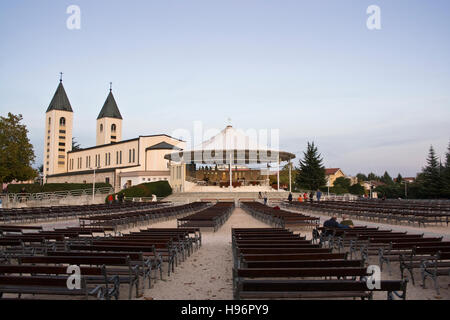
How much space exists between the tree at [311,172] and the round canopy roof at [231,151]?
18491 millimetres

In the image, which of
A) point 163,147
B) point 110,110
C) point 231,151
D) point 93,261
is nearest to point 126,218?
point 93,261

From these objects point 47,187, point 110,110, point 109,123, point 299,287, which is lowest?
point 299,287

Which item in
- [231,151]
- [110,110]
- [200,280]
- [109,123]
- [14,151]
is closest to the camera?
[200,280]

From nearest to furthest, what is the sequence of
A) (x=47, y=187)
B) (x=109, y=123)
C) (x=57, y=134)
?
(x=47, y=187), (x=57, y=134), (x=109, y=123)

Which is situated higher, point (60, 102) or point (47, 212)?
point (60, 102)

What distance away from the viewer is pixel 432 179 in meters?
51.9

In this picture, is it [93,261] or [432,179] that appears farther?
[432,179]

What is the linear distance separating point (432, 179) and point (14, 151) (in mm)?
56352

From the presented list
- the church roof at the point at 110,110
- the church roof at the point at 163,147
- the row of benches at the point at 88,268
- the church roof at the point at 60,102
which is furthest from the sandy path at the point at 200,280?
the church roof at the point at 60,102

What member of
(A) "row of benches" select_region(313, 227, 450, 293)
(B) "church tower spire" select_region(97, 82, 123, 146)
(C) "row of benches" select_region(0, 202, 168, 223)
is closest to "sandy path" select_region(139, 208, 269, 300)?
(A) "row of benches" select_region(313, 227, 450, 293)

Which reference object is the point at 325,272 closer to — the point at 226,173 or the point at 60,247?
the point at 60,247

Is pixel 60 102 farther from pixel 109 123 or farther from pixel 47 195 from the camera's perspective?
pixel 47 195

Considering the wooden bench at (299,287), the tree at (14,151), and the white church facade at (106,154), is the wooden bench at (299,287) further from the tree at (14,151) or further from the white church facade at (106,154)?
the white church facade at (106,154)

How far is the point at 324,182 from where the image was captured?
6266 cm
